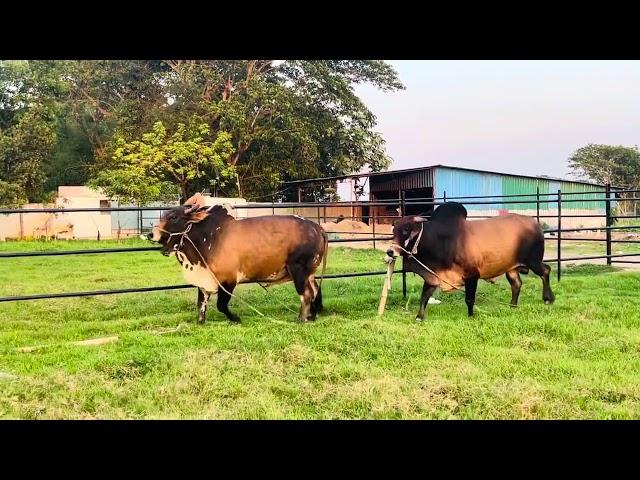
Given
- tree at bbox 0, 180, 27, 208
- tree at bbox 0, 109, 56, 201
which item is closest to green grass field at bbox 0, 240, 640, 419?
tree at bbox 0, 180, 27, 208

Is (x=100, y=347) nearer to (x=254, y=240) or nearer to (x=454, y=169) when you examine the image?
(x=254, y=240)

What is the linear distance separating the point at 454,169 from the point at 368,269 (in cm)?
1155

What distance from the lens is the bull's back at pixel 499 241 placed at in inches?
248

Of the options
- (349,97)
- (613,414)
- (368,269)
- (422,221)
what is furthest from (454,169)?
(613,414)

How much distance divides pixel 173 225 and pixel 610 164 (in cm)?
3778

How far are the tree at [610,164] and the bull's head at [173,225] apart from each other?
3525cm

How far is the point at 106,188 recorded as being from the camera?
70.9ft

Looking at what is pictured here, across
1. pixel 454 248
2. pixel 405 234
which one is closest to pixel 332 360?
pixel 405 234

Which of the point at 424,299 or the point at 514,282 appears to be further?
the point at 514,282

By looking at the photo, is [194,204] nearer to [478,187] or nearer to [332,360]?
[332,360]

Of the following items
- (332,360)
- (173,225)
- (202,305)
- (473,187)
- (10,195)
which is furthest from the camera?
(10,195)

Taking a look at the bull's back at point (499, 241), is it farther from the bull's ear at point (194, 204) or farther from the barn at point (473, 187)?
the barn at point (473, 187)

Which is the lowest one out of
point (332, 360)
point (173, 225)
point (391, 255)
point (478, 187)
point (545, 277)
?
point (332, 360)

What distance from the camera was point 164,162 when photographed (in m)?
21.8
